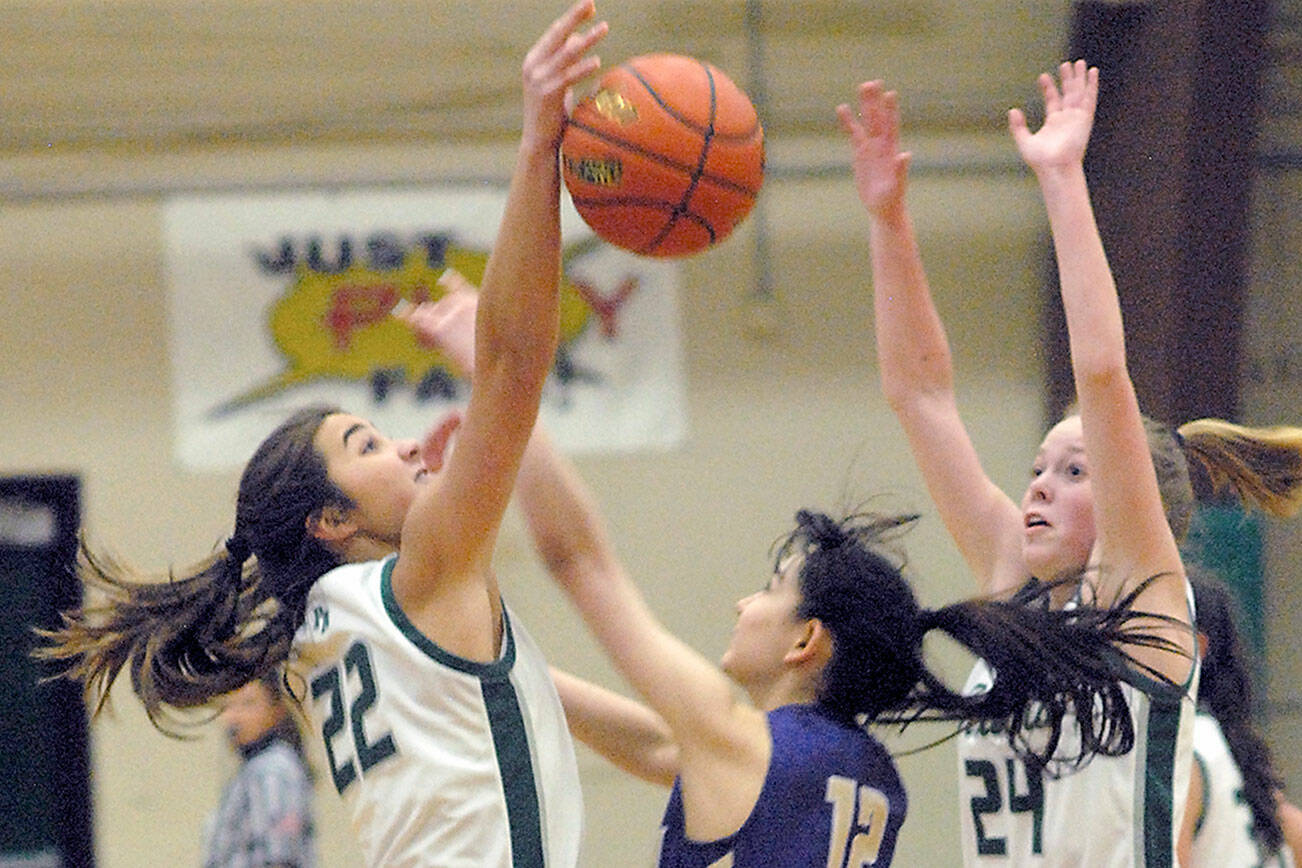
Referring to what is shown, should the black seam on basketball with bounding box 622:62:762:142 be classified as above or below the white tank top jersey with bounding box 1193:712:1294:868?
above

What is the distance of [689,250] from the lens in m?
2.16

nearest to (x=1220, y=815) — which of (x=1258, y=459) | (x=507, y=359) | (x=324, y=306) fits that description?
(x=1258, y=459)

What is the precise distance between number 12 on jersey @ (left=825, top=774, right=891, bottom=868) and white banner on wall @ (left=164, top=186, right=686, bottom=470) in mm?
3899

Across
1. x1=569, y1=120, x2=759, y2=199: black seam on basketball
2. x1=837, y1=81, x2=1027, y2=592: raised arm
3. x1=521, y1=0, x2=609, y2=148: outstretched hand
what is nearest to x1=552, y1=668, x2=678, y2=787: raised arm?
x1=837, y1=81, x2=1027, y2=592: raised arm

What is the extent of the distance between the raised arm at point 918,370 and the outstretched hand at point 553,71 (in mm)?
870

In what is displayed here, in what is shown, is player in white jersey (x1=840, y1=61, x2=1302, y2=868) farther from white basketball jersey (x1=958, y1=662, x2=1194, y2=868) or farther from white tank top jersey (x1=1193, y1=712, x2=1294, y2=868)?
white tank top jersey (x1=1193, y1=712, x2=1294, y2=868)

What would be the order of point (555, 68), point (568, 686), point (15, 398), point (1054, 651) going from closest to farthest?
1. point (555, 68)
2. point (1054, 651)
3. point (568, 686)
4. point (15, 398)

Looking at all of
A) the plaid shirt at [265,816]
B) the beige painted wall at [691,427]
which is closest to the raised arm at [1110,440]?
the plaid shirt at [265,816]

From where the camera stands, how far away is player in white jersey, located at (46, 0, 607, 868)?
186 cm

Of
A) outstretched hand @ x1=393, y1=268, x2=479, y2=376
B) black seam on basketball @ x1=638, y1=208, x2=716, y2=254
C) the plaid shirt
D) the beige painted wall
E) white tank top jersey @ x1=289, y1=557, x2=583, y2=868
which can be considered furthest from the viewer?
the beige painted wall

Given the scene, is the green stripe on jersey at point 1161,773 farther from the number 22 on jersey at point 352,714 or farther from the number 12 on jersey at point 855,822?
the number 22 on jersey at point 352,714

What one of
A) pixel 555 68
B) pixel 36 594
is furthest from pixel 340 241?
pixel 555 68

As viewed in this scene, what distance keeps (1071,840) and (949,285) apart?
3985 millimetres

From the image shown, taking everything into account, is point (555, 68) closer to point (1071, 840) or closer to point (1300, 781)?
point (1071, 840)
